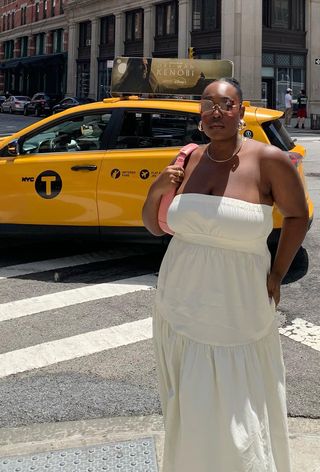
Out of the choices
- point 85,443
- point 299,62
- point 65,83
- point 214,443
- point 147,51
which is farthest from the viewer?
point 65,83

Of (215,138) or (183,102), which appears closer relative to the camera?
(215,138)

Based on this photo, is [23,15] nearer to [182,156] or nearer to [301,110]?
[301,110]

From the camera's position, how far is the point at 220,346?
2.23m

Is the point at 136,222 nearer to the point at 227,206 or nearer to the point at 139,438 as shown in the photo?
the point at 139,438

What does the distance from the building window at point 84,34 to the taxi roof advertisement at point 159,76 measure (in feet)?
142

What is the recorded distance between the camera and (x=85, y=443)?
10.5 ft

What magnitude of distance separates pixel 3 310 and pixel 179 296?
11.6ft

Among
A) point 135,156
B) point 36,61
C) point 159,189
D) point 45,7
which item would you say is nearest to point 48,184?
point 135,156

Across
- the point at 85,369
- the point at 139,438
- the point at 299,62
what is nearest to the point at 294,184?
the point at 139,438

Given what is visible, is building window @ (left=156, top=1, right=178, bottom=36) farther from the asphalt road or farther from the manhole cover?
the manhole cover

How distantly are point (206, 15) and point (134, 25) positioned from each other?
7.76m

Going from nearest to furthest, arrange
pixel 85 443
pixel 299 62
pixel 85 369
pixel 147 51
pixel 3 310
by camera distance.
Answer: pixel 85 443 → pixel 85 369 → pixel 3 310 → pixel 299 62 → pixel 147 51

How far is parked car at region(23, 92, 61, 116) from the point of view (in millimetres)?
43250

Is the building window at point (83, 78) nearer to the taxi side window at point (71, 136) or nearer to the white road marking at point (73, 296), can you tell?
the taxi side window at point (71, 136)
